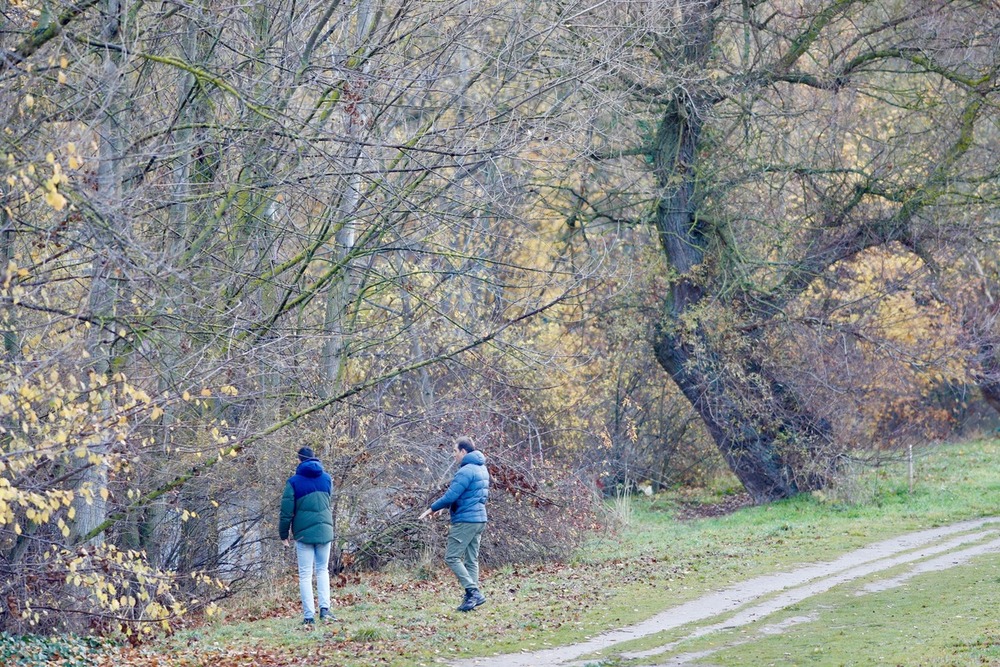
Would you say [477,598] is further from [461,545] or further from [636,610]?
[636,610]

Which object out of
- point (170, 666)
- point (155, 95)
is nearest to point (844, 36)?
point (155, 95)

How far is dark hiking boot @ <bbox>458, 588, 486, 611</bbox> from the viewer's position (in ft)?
43.6

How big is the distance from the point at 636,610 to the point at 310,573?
3639 mm

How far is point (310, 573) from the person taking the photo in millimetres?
13047

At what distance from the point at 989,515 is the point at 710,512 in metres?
6.45

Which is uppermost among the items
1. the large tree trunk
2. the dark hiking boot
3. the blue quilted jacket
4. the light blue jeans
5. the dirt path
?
the large tree trunk

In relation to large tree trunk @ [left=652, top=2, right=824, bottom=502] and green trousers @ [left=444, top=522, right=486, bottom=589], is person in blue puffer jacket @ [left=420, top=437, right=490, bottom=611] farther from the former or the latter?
large tree trunk @ [left=652, top=2, right=824, bottom=502]

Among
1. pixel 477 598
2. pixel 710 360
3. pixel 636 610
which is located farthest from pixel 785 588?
pixel 710 360

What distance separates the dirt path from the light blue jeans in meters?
2.84

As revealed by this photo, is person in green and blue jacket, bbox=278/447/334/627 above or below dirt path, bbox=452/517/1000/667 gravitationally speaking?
above

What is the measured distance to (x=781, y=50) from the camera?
21344 mm

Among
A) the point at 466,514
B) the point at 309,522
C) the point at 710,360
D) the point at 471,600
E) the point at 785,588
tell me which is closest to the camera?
the point at 309,522

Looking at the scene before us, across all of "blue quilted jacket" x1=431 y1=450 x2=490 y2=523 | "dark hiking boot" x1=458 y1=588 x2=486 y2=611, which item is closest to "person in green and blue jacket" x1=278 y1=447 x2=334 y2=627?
"blue quilted jacket" x1=431 y1=450 x2=490 y2=523

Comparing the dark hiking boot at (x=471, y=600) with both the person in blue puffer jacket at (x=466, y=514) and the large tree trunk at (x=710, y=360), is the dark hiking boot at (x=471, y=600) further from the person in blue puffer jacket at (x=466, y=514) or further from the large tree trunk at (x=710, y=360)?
the large tree trunk at (x=710, y=360)
